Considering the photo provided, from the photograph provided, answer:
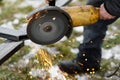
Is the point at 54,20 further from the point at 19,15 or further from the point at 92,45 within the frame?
the point at 19,15

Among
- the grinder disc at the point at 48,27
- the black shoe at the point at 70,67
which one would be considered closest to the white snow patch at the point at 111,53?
the black shoe at the point at 70,67

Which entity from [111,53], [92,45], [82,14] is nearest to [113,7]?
[82,14]

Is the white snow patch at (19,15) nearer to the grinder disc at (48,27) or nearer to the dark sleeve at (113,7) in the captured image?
the grinder disc at (48,27)

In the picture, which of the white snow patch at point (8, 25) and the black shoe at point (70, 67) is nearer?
the black shoe at point (70, 67)

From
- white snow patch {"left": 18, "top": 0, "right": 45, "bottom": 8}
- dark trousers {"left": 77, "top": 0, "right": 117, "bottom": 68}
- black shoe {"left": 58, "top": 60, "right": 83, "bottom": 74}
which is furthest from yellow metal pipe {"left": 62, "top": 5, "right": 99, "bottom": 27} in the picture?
white snow patch {"left": 18, "top": 0, "right": 45, "bottom": 8}

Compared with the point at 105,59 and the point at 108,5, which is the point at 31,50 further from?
the point at 108,5

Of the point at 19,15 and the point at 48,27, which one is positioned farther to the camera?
the point at 19,15

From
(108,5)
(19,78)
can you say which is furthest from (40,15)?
(19,78)

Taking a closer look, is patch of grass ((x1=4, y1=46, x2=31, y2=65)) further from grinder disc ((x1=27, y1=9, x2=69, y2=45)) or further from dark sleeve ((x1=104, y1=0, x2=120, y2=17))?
dark sleeve ((x1=104, y1=0, x2=120, y2=17))
